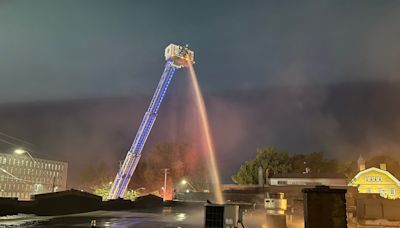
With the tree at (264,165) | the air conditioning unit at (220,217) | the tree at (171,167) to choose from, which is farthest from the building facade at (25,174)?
the air conditioning unit at (220,217)

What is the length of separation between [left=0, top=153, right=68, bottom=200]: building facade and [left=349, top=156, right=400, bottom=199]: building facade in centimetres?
10812

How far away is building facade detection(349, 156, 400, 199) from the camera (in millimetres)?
56719

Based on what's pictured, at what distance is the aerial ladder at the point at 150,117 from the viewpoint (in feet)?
180

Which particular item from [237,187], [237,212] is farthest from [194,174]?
[237,212]

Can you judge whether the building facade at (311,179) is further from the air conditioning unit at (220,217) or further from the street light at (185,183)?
the air conditioning unit at (220,217)

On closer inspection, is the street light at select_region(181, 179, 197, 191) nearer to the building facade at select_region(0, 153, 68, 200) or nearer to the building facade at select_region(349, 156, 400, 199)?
the building facade at select_region(349, 156, 400, 199)

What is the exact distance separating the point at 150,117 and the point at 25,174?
375 ft

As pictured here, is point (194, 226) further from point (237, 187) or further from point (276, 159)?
point (276, 159)

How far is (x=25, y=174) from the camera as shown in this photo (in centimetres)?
14738

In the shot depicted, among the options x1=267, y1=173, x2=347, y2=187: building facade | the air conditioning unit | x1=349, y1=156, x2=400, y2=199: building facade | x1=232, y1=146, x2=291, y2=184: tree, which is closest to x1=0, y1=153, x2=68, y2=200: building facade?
x1=232, y1=146, x2=291, y2=184: tree

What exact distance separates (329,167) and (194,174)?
3686 cm

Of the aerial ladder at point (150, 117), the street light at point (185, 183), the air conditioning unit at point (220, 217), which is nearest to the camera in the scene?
the air conditioning unit at point (220, 217)

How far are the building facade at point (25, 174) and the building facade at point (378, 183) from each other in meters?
108

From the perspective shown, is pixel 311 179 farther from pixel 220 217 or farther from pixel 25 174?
pixel 25 174
